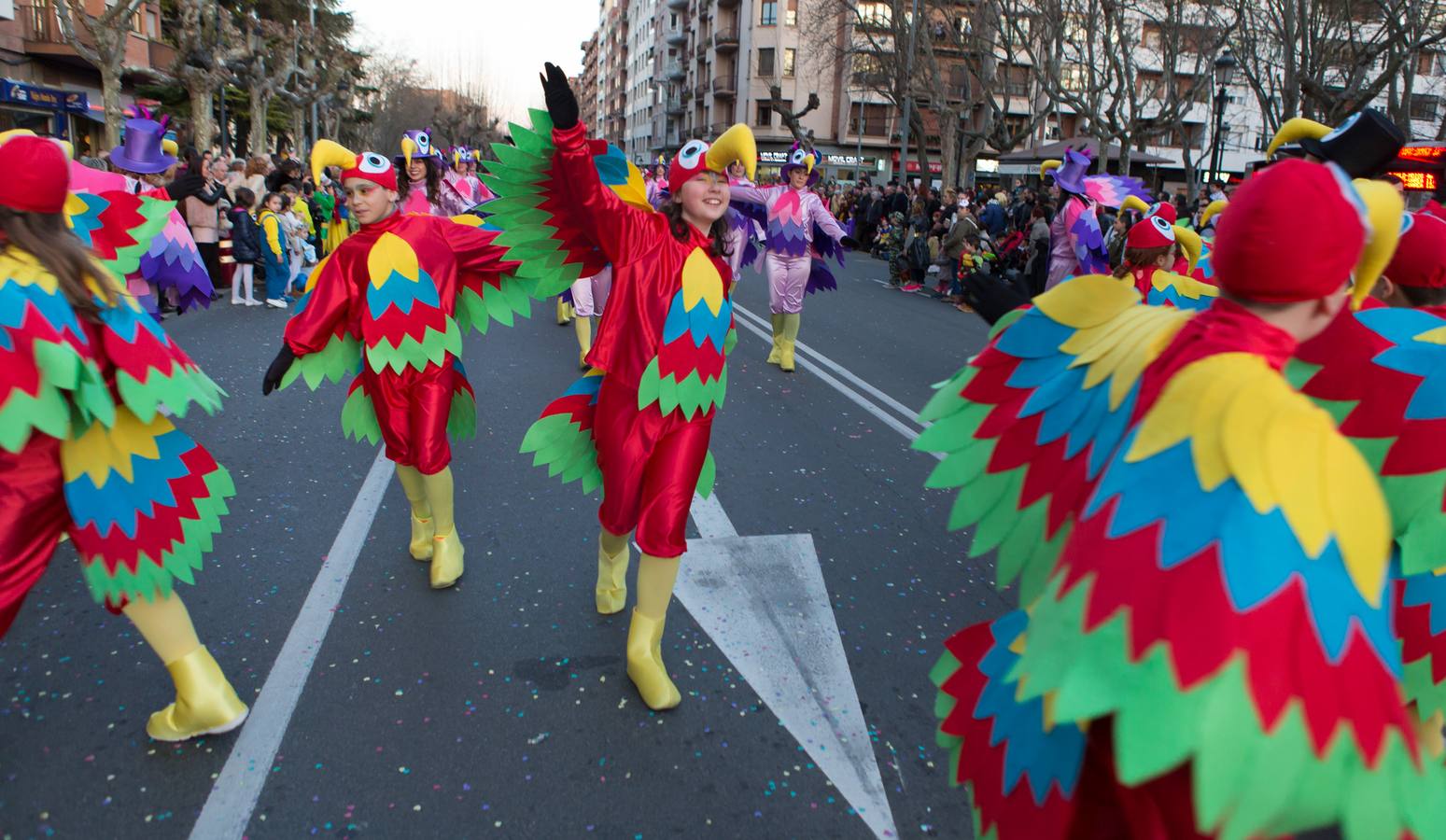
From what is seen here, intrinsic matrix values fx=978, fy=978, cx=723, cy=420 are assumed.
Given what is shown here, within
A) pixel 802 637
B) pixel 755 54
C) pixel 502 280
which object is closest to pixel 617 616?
pixel 802 637

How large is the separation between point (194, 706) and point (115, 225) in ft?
4.87

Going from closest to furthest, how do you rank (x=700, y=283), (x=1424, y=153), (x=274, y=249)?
(x=700, y=283), (x=1424, y=153), (x=274, y=249)

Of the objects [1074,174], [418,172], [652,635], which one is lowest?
[652,635]

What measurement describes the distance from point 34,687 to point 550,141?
2416 millimetres

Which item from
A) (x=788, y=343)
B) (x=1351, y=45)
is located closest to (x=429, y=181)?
(x=788, y=343)

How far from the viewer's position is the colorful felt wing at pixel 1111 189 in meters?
7.73

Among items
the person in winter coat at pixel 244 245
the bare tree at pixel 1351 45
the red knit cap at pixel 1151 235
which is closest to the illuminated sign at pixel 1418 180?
the bare tree at pixel 1351 45

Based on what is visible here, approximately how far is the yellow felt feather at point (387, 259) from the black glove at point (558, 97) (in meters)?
1.21

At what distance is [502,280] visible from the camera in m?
4.16

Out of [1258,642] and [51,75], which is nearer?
[1258,642]

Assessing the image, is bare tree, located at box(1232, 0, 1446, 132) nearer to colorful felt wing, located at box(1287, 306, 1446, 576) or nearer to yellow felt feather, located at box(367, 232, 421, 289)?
colorful felt wing, located at box(1287, 306, 1446, 576)

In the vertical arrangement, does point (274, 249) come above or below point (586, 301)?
above

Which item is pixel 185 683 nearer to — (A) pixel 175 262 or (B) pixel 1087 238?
(A) pixel 175 262

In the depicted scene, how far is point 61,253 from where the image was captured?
2.44 metres
